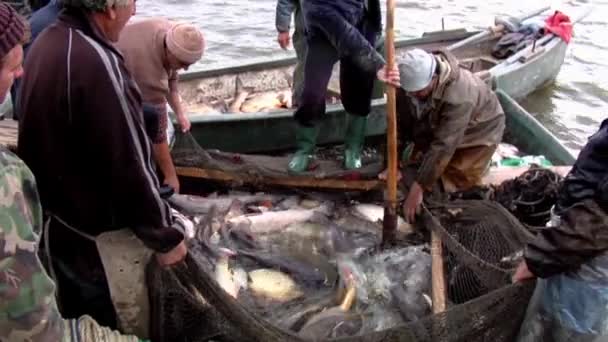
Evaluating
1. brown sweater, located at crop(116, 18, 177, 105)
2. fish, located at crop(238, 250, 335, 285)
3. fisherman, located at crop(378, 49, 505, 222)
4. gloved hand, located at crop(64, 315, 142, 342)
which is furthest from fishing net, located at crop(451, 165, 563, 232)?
gloved hand, located at crop(64, 315, 142, 342)

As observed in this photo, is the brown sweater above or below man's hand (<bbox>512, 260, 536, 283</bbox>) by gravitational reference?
above

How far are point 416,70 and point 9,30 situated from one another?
3.14m

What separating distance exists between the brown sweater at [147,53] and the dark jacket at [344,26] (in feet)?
5.10

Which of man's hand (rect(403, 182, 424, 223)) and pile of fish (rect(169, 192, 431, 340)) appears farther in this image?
man's hand (rect(403, 182, 424, 223))

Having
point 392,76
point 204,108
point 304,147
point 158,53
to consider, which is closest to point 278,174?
point 304,147

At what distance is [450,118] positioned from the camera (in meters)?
4.94

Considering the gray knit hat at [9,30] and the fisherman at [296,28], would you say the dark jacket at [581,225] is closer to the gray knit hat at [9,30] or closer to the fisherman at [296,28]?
the gray knit hat at [9,30]

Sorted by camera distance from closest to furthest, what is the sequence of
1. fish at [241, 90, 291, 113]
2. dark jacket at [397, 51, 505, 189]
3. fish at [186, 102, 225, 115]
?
dark jacket at [397, 51, 505, 189] < fish at [186, 102, 225, 115] < fish at [241, 90, 291, 113]

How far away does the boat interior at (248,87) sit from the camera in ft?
26.2

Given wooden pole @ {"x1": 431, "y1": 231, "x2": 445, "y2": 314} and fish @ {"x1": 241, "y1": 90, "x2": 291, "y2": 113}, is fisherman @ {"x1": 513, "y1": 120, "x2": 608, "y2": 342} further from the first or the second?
fish @ {"x1": 241, "y1": 90, "x2": 291, "y2": 113}

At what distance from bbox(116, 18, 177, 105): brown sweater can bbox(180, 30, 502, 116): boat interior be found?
2.88 meters

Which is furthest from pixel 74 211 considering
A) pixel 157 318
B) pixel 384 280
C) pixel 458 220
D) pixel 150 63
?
pixel 458 220

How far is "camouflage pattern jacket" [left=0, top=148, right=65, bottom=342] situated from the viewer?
7.12 ft

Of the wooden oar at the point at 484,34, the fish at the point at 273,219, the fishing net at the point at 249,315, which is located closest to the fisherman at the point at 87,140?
the fishing net at the point at 249,315
